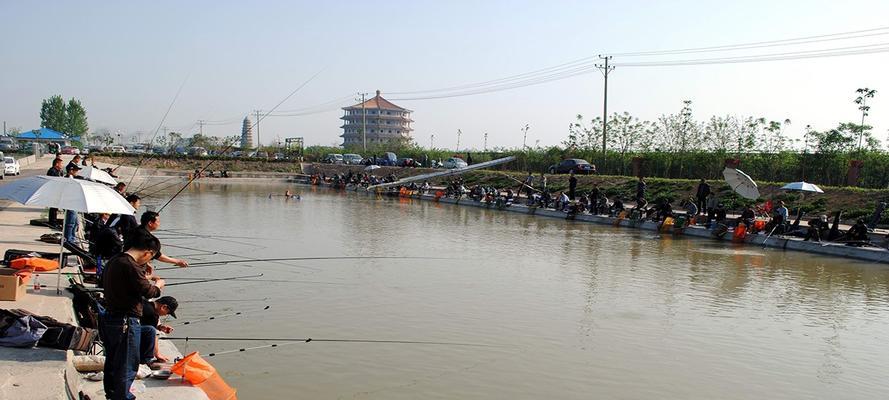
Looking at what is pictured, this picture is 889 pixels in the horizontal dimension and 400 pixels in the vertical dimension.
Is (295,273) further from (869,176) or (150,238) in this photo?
(869,176)

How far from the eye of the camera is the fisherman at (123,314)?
561cm

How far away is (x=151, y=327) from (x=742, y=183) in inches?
788

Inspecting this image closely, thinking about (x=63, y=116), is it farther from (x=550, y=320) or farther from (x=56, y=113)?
(x=550, y=320)

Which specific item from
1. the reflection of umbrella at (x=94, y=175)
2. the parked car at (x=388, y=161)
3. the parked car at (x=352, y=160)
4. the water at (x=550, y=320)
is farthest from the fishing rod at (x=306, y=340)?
the parked car at (x=352, y=160)

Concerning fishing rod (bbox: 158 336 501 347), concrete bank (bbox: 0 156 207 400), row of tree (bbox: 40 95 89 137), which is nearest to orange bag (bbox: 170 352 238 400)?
concrete bank (bbox: 0 156 207 400)

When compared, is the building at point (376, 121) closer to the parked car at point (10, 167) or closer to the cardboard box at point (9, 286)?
the parked car at point (10, 167)

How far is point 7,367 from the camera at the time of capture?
19.4 ft

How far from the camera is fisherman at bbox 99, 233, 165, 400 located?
18.4ft

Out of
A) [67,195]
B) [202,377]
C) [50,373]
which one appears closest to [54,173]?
[67,195]

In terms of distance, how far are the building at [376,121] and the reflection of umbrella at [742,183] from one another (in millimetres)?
127213

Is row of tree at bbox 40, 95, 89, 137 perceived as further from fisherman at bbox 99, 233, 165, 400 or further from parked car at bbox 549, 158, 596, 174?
fisherman at bbox 99, 233, 165, 400

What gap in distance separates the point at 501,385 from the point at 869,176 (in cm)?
3046

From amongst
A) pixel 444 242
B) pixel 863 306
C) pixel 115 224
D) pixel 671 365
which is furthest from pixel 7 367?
pixel 444 242

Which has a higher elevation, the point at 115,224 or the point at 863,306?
the point at 115,224
